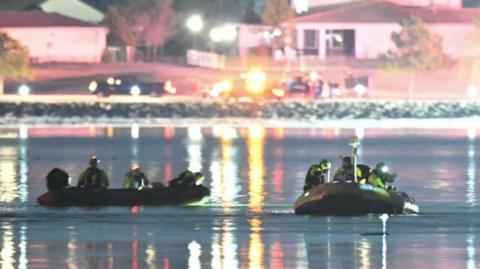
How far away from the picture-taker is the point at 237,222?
37469 millimetres

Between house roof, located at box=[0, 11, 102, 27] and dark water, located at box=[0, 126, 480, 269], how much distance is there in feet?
137

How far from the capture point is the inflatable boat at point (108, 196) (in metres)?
39.5

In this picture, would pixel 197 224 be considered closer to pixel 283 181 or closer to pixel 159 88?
pixel 283 181

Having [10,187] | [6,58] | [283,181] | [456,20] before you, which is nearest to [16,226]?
[10,187]

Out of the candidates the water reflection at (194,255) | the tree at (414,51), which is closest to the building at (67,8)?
the tree at (414,51)

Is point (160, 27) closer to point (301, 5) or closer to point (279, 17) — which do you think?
point (301, 5)

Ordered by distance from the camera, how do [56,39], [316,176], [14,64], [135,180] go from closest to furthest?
1. [316,176]
2. [135,180]
3. [14,64]
4. [56,39]

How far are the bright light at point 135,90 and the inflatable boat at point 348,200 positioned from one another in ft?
187

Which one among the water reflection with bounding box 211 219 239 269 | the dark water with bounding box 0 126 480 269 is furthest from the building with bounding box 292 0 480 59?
the water reflection with bounding box 211 219 239 269

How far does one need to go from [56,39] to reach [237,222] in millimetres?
68223

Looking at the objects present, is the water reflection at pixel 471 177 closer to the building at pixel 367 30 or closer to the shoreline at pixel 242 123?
the shoreline at pixel 242 123

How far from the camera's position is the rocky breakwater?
8500 cm

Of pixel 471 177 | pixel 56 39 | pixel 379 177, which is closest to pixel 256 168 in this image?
pixel 471 177

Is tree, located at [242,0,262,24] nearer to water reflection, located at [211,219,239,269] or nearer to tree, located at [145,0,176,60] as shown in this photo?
tree, located at [145,0,176,60]
